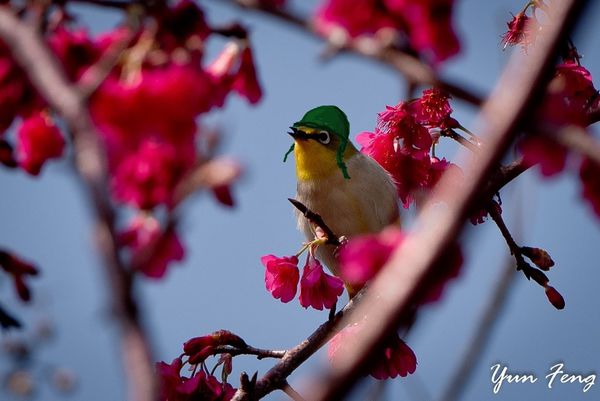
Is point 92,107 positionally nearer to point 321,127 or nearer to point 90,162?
point 90,162

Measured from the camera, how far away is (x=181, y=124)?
0.93m

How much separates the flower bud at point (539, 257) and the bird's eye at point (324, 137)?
2.94 ft

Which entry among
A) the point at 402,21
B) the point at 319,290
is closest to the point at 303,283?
the point at 319,290

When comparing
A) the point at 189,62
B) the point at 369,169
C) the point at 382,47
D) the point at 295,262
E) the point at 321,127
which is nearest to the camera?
the point at 382,47

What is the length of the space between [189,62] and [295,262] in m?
1.19

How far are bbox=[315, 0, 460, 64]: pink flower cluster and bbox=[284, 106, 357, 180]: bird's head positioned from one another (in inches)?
61.7

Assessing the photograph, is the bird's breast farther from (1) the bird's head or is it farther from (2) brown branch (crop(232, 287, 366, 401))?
(2) brown branch (crop(232, 287, 366, 401))

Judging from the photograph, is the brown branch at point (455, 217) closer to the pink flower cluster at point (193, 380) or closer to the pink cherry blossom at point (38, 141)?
the pink cherry blossom at point (38, 141)

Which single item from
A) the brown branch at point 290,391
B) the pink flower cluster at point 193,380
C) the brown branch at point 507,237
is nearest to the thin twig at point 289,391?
the brown branch at point 290,391

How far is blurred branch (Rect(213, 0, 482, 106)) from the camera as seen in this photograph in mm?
741

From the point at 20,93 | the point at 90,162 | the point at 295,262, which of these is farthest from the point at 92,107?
the point at 295,262

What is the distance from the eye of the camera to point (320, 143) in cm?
291

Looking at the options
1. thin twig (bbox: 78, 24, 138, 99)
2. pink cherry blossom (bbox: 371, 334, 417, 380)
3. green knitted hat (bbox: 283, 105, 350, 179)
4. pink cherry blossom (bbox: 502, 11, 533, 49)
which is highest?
thin twig (bbox: 78, 24, 138, 99)

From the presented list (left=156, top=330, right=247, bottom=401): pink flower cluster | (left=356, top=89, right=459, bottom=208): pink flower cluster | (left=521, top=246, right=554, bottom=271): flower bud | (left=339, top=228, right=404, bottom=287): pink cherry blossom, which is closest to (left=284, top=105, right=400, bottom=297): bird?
(left=356, top=89, right=459, bottom=208): pink flower cluster
